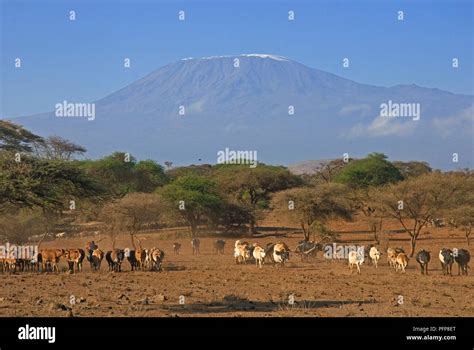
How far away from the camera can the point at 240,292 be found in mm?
18672

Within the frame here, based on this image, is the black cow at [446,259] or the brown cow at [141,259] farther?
the brown cow at [141,259]

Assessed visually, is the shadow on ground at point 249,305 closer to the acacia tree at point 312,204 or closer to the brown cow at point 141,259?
the brown cow at point 141,259

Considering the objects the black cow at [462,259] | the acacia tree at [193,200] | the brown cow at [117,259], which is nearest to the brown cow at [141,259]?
the brown cow at [117,259]

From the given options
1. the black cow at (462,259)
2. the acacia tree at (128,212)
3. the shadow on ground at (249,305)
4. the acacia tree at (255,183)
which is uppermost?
the acacia tree at (255,183)

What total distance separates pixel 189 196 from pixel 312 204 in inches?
367

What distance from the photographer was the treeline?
1939cm

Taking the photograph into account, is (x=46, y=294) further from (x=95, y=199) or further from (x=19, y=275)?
(x=19, y=275)

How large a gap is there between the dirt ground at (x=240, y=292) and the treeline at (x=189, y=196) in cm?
255

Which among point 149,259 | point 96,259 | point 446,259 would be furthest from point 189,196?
point 446,259

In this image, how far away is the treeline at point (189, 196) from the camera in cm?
1939

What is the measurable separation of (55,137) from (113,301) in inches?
1920
